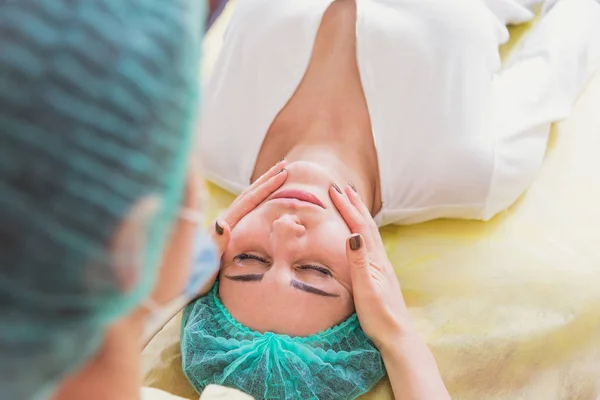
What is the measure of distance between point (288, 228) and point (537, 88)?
2.27ft

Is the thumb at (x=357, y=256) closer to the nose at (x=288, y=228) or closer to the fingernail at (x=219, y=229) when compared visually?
the nose at (x=288, y=228)

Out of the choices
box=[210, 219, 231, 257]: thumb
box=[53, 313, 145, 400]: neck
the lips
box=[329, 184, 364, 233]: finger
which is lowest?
box=[210, 219, 231, 257]: thumb

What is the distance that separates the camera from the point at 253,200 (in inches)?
53.6

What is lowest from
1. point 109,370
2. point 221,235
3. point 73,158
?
point 221,235

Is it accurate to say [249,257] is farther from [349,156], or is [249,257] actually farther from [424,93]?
[424,93]

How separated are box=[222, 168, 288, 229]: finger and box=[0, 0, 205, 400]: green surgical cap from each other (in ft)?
2.63

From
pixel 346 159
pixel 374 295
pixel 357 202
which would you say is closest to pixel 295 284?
pixel 374 295

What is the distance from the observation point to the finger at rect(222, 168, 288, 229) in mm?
1354

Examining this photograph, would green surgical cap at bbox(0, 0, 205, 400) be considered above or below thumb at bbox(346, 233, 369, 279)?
above

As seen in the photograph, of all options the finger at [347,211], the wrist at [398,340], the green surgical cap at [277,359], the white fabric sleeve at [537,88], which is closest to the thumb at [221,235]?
the green surgical cap at [277,359]

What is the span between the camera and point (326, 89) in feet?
4.99

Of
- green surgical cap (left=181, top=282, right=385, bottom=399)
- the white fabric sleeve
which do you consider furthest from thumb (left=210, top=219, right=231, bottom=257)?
the white fabric sleeve

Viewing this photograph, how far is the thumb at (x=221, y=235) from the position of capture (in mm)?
1280

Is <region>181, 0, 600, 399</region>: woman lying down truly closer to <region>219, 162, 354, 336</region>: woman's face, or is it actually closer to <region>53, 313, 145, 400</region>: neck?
<region>219, 162, 354, 336</region>: woman's face
